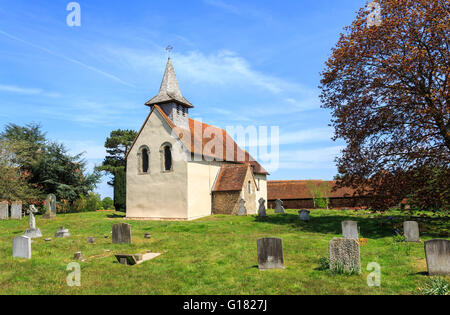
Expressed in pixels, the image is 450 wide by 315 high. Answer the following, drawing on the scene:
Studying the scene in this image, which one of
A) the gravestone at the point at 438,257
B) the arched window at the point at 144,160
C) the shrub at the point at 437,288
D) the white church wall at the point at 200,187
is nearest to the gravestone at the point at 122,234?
the white church wall at the point at 200,187

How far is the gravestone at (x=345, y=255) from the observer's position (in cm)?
888

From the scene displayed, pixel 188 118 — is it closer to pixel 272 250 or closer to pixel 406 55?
pixel 406 55

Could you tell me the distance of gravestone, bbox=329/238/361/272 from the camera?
29.1 ft

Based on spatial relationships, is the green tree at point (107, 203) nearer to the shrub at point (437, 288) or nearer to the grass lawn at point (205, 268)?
the grass lawn at point (205, 268)

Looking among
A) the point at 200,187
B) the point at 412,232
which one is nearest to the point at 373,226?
the point at 412,232

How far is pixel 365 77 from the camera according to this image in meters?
18.2

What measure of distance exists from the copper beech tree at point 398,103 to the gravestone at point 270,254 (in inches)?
426

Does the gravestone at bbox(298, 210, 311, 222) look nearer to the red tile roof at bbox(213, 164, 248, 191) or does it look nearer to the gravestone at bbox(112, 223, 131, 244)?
the red tile roof at bbox(213, 164, 248, 191)

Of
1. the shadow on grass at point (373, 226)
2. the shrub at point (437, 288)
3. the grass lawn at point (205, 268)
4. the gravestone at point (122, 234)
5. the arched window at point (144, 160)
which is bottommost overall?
the shadow on grass at point (373, 226)

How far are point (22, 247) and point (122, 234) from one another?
3.96 meters

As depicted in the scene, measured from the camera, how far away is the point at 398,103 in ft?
55.0

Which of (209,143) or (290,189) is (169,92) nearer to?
(209,143)

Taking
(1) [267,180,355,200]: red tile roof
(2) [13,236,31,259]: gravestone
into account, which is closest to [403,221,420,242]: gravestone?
(2) [13,236,31,259]: gravestone
